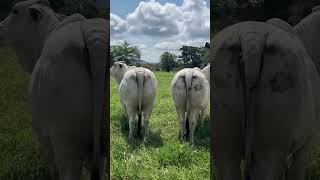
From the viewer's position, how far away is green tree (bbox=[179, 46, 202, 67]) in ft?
11.7

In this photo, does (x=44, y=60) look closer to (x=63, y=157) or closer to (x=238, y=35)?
(x=63, y=157)

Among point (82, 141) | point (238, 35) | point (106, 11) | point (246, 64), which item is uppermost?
point (106, 11)

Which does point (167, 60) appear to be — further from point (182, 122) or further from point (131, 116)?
point (131, 116)

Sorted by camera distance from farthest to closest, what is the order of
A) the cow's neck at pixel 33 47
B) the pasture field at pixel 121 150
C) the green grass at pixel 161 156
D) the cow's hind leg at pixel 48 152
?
the green grass at pixel 161 156
the pasture field at pixel 121 150
the cow's neck at pixel 33 47
the cow's hind leg at pixel 48 152

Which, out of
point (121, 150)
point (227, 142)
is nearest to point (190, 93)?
point (121, 150)

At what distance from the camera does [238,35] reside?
184cm

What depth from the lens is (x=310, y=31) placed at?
2299mm

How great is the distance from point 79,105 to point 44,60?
298mm

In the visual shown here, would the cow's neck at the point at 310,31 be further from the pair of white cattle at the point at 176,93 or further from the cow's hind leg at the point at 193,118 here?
the pair of white cattle at the point at 176,93

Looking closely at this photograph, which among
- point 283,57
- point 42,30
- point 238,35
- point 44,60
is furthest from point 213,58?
point 42,30

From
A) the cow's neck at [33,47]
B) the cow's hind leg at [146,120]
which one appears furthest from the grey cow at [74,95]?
the cow's hind leg at [146,120]

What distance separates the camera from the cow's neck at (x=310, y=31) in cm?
228

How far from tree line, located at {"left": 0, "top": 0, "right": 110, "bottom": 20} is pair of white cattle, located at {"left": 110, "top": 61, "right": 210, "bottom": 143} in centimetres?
265

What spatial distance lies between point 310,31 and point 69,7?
1.51 metres
